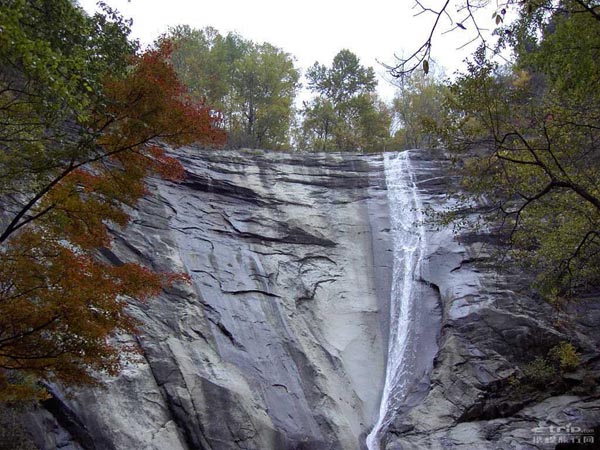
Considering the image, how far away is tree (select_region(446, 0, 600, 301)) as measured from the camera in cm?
664

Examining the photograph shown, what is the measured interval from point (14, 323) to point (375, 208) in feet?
45.1

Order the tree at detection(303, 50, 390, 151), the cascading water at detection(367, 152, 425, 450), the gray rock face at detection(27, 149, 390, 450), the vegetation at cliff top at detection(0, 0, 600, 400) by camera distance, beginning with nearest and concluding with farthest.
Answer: the vegetation at cliff top at detection(0, 0, 600, 400) < the gray rock face at detection(27, 149, 390, 450) < the cascading water at detection(367, 152, 425, 450) < the tree at detection(303, 50, 390, 151)

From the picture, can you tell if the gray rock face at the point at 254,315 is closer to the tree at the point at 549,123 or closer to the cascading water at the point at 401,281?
the cascading water at the point at 401,281

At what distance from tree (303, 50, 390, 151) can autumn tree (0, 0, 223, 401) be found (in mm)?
21188

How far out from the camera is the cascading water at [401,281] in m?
12.3

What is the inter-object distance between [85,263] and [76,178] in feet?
4.40

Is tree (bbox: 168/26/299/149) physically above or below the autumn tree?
above

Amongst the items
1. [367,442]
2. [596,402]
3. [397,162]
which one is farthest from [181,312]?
[397,162]

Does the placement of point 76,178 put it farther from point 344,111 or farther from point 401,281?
point 344,111

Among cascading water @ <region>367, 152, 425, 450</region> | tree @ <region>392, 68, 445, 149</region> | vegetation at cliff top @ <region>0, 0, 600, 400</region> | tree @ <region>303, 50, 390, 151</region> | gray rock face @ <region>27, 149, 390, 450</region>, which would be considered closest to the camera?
vegetation at cliff top @ <region>0, 0, 600, 400</region>

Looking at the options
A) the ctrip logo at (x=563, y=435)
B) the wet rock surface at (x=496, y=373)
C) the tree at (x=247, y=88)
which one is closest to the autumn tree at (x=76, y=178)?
the wet rock surface at (x=496, y=373)

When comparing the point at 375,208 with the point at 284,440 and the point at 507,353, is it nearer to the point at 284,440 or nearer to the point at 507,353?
the point at 507,353

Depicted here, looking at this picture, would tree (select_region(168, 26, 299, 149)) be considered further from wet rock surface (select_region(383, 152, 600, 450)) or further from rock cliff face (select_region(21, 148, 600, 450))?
wet rock surface (select_region(383, 152, 600, 450))

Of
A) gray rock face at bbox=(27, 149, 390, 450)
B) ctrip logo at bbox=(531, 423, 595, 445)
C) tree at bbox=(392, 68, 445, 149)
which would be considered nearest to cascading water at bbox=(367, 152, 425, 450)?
gray rock face at bbox=(27, 149, 390, 450)
